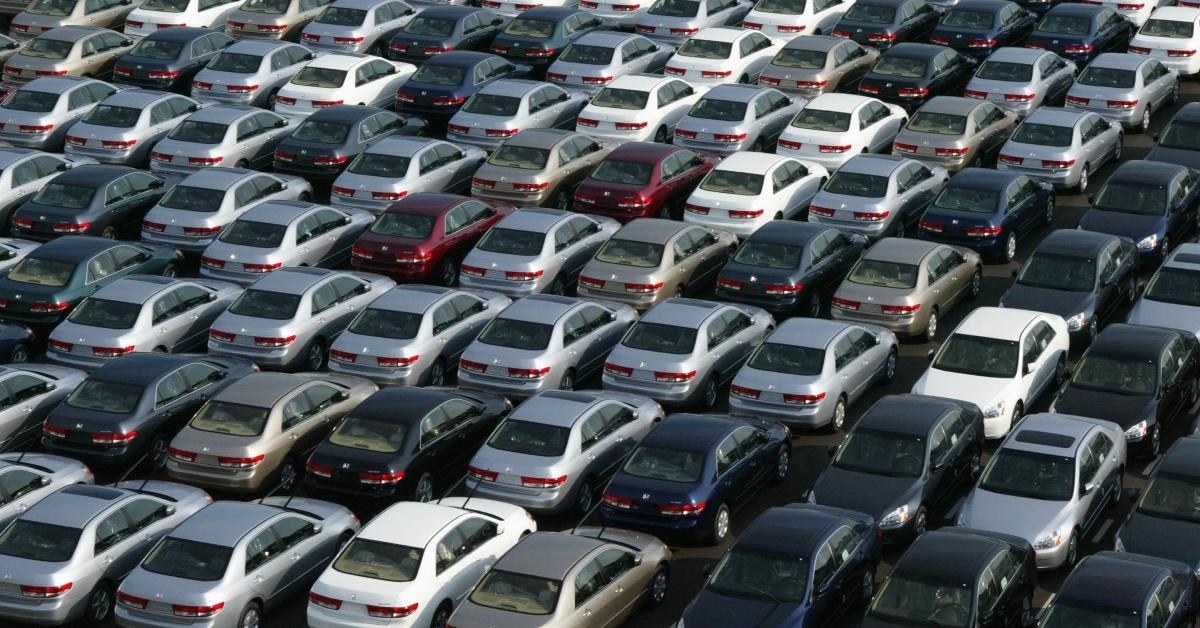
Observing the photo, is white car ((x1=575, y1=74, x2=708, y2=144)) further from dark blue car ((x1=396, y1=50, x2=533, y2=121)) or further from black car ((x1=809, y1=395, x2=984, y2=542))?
black car ((x1=809, y1=395, x2=984, y2=542))

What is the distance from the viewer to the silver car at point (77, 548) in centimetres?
2194

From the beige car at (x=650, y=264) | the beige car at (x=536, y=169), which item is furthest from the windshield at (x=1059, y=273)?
the beige car at (x=536, y=169)

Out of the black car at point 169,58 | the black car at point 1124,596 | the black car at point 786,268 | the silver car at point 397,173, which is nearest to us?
the black car at point 1124,596

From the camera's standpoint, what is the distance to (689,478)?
23.4m

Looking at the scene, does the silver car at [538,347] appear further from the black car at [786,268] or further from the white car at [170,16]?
the white car at [170,16]

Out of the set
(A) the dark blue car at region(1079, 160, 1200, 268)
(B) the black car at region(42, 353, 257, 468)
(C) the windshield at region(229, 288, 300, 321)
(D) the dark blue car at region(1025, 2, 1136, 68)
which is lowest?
(B) the black car at region(42, 353, 257, 468)

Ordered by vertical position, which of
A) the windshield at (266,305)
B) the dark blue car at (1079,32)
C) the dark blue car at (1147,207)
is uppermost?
the dark blue car at (1079,32)

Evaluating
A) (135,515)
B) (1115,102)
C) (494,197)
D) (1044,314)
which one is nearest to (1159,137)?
(1115,102)

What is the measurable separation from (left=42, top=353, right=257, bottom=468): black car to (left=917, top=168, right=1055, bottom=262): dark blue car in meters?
11.6

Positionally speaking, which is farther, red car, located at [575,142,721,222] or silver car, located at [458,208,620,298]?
red car, located at [575,142,721,222]

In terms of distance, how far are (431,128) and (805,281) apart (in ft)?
37.5

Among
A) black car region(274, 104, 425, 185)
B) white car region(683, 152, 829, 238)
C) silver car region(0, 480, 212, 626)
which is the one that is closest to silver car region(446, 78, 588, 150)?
black car region(274, 104, 425, 185)

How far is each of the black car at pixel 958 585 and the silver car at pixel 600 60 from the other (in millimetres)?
19044

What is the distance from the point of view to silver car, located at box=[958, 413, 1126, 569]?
22.6 metres
